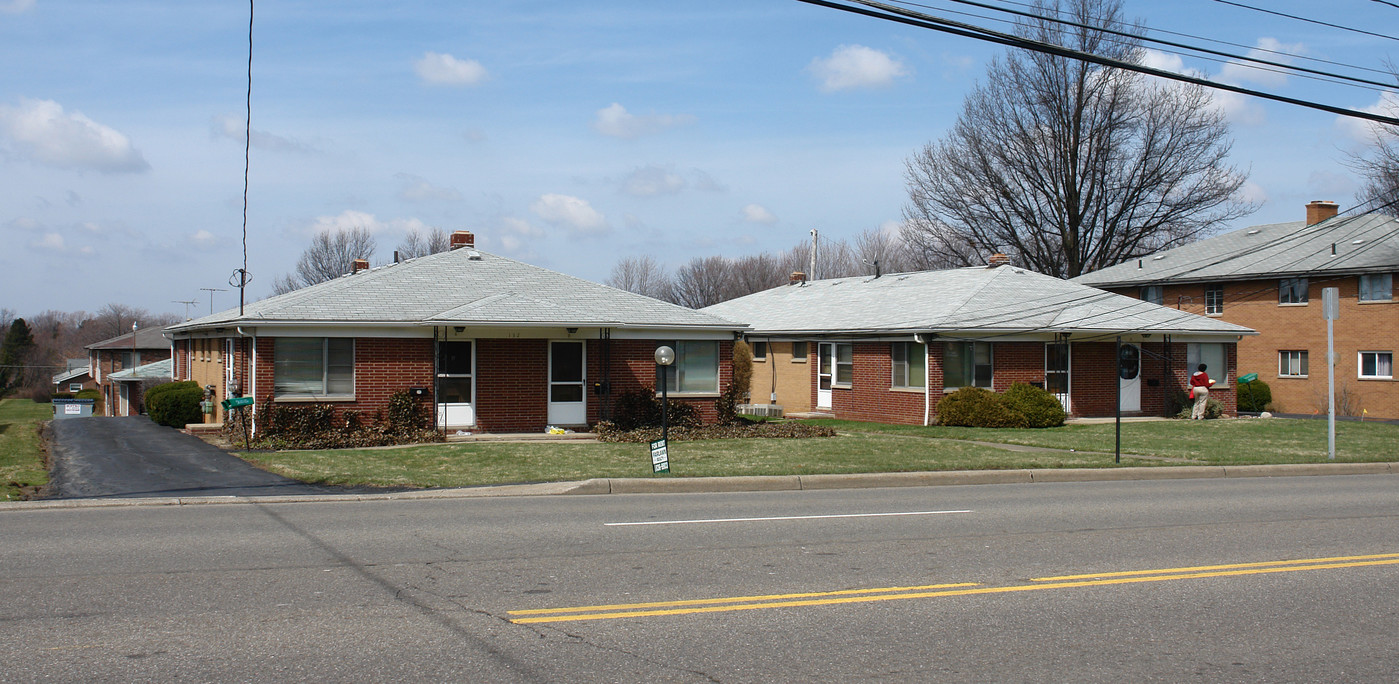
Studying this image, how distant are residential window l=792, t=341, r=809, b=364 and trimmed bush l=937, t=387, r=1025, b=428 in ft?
21.6

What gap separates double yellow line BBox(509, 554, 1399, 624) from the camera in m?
6.85

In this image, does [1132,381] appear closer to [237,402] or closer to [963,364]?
[963,364]

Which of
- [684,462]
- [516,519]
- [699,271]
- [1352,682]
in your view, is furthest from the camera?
[699,271]

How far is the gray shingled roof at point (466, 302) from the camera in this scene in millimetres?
21422

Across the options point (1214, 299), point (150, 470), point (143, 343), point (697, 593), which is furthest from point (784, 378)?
point (143, 343)

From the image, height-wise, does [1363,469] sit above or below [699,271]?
below

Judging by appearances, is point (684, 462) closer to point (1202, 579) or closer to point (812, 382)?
point (1202, 579)

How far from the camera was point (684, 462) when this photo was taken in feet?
54.6

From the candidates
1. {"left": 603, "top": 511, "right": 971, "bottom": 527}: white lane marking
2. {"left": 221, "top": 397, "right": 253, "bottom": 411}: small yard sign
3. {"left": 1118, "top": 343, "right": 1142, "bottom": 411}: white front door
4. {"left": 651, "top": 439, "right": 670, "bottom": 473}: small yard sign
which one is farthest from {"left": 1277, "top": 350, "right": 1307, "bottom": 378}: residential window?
{"left": 221, "top": 397, "right": 253, "bottom": 411}: small yard sign

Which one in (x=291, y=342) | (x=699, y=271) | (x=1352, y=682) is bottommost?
(x=1352, y=682)

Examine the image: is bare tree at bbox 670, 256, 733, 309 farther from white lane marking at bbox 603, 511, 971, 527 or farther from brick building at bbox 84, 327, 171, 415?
white lane marking at bbox 603, 511, 971, 527

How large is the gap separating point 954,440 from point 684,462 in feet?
25.3

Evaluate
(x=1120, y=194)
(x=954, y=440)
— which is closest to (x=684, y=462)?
(x=954, y=440)

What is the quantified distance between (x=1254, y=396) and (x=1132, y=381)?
929cm
